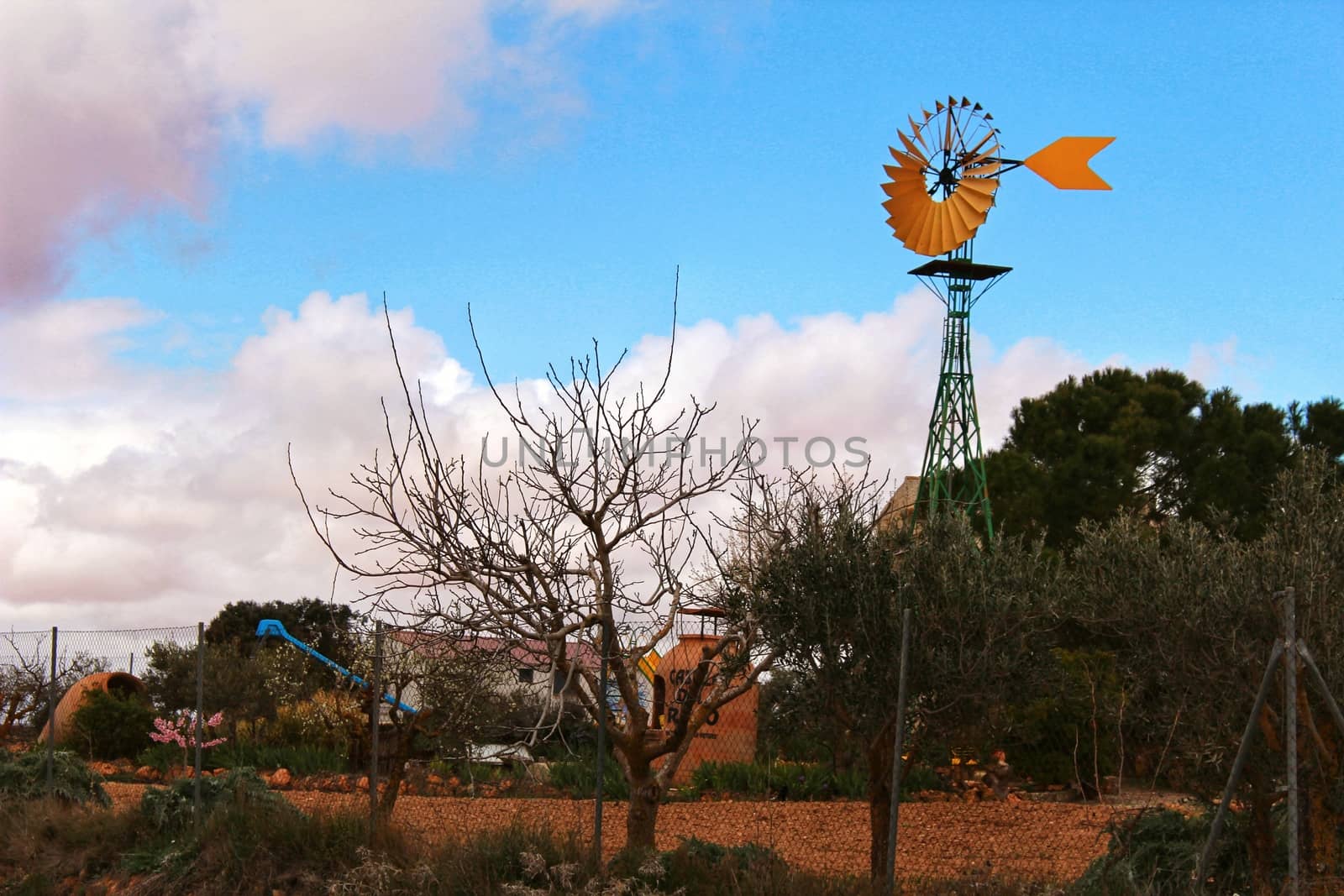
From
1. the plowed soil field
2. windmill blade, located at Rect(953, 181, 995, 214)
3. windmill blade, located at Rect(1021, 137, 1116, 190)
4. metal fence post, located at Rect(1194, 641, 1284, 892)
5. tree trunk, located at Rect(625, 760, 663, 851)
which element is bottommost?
the plowed soil field

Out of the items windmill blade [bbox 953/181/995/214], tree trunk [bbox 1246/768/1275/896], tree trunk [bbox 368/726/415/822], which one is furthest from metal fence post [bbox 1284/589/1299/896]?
windmill blade [bbox 953/181/995/214]

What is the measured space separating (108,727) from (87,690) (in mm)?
938

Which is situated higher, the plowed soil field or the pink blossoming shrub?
the pink blossoming shrub

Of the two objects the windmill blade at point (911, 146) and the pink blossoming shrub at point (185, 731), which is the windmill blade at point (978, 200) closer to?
the windmill blade at point (911, 146)

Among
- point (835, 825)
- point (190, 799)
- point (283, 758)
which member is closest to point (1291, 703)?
point (835, 825)

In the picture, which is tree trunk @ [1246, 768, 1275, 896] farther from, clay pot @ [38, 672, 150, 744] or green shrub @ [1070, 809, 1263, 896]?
clay pot @ [38, 672, 150, 744]

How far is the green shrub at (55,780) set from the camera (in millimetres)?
12469

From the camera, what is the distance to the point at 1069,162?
12.2 meters

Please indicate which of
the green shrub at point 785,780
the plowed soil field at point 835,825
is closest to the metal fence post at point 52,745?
the plowed soil field at point 835,825

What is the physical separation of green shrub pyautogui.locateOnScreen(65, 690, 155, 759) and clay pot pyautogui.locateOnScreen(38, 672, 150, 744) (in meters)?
0.17

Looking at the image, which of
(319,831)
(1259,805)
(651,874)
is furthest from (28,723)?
(1259,805)

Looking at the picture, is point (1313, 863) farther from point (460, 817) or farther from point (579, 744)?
point (579, 744)

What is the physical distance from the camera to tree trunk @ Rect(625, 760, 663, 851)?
8.95m

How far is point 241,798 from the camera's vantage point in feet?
31.7
